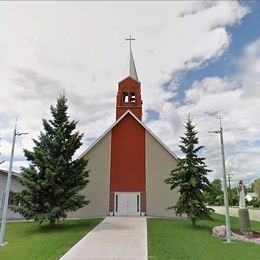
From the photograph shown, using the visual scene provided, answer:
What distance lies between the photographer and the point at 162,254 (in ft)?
35.0

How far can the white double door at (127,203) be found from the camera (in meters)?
24.9

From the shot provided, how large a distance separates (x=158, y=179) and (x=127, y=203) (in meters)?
3.44

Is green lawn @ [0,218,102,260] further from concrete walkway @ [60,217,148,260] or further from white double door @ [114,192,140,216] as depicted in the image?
white double door @ [114,192,140,216]

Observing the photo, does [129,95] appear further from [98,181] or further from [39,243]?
[39,243]

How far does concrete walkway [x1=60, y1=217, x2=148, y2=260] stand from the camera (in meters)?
10.5

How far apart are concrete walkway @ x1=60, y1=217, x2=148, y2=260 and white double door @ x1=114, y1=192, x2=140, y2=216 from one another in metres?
8.97

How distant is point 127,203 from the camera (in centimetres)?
2503

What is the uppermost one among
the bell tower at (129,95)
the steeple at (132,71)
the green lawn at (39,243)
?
the steeple at (132,71)

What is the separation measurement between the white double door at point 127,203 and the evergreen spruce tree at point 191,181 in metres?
7.33

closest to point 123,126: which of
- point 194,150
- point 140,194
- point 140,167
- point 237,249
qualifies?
point 140,167

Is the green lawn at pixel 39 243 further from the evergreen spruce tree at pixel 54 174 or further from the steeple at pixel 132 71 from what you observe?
the steeple at pixel 132 71

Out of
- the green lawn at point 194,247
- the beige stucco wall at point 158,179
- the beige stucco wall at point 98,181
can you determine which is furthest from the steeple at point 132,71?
the green lawn at point 194,247

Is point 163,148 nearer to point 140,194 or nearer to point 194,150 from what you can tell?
point 140,194

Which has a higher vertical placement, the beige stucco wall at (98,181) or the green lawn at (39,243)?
the beige stucco wall at (98,181)
